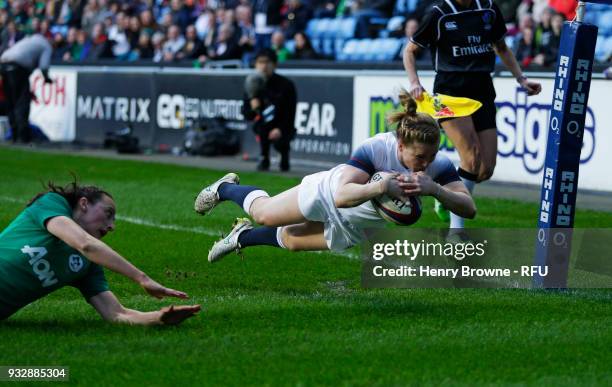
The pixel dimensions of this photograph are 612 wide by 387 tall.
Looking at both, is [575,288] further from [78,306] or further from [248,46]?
[248,46]

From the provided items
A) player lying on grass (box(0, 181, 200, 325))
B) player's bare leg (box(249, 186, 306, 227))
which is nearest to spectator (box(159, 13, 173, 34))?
player's bare leg (box(249, 186, 306, 227))

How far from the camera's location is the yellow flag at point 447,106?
9.68m

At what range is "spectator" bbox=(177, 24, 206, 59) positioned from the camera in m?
24.3

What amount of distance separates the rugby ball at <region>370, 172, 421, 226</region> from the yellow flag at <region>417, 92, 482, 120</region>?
2671mm

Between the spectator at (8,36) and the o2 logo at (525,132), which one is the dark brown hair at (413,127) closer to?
the o2 logo at (525,132)

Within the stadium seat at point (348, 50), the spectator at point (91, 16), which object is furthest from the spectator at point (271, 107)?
the spectator at point (91, 16)

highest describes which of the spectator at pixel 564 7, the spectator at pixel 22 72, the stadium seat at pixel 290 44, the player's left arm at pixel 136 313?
the spectator at pixel 564 7

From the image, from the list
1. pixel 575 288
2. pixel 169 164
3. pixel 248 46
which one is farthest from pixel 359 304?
pixel 248 46

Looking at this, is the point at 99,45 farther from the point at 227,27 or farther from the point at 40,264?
the point at 40,264

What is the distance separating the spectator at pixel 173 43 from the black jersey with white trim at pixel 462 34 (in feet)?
52.5

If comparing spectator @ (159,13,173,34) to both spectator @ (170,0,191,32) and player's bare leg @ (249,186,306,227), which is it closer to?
spectator @ (170,0,191,32)

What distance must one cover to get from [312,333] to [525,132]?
9870 millimetres

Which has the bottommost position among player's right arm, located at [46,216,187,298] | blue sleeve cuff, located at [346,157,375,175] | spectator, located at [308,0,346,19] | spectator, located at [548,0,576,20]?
player's right arm, located at [46,216,187,298]

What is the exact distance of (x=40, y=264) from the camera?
6.37 m
